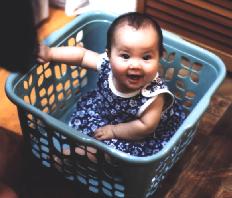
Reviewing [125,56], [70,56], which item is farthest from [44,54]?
[125,56]

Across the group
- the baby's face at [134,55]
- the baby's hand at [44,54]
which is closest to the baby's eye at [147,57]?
the baby's face at [134,55]

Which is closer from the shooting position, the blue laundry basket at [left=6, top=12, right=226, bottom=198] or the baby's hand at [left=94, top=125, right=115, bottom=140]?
the blue laundry basket at [left=6, top=12, right=226, bottom=198]

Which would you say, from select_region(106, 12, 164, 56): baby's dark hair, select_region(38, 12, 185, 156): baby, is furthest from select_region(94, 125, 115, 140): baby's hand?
select_region(106, 12, 164, 56): baby's dark hair

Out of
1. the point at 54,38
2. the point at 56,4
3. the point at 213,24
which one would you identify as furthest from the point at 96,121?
the point at 56,4

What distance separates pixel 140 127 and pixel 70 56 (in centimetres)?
28

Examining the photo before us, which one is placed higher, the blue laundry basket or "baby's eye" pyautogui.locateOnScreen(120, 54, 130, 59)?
"baby's eye" pyautogui.locateOnScreen(120, 54, 130, 59)

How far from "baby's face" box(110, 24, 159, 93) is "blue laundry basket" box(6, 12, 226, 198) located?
15 cm

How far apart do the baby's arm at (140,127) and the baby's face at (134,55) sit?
2.7 inches

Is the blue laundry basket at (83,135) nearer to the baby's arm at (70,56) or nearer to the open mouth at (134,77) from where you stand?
the baby's arm at (70,56)

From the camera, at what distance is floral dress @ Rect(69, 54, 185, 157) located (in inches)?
44.4

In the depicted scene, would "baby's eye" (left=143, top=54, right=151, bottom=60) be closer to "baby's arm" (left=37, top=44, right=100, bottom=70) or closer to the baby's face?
the baby's face

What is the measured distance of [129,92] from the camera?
1.15 m

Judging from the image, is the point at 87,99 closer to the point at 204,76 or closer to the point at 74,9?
the point at 204,76

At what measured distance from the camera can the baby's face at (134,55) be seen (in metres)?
1.04
